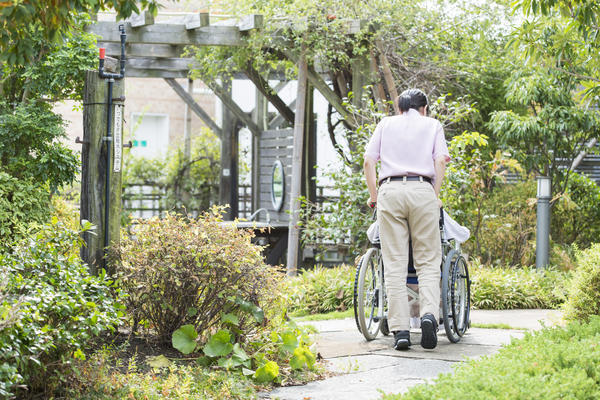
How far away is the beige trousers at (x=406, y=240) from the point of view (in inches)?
180

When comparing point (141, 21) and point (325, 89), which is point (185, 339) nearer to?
point (141, 21)

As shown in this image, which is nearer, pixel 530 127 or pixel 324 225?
pixel 324 225

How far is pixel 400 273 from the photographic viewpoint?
4621mm

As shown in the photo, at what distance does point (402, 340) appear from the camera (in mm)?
4484

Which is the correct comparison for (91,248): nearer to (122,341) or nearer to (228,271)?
(122,341)

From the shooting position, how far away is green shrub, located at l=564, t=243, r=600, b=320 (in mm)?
4891

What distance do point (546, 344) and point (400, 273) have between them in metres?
1.29

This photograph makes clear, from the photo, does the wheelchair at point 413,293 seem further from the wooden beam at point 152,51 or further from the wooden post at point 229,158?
the wooden post at point 229,158

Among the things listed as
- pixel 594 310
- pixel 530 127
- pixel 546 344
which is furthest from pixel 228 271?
pixel 530 127

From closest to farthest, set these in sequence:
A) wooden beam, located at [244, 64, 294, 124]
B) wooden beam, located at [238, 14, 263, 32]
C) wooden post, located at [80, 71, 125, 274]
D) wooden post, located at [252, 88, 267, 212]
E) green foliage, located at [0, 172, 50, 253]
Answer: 1. wooden post, located at [80, 71, 125, 274]
2. green foliage, located at [0, 172, 50, 253]
3. wooden beam, located at [238, 14, 263, 32]
4. wooden beam, located at [244, 64, 294, 124]
5. wooden post, located at [252, 88, 267, 212]

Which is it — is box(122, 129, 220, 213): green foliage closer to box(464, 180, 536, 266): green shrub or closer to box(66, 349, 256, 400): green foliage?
box(464, 180, 536, 266): green shrub

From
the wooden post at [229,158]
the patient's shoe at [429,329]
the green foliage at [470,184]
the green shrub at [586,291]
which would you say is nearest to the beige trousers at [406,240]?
the patient's shoe at [429,329]

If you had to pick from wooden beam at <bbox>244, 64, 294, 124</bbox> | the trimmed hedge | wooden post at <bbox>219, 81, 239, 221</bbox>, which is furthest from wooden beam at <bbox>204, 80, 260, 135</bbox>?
the trimmed hedge

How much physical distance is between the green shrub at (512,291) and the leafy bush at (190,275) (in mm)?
3250
